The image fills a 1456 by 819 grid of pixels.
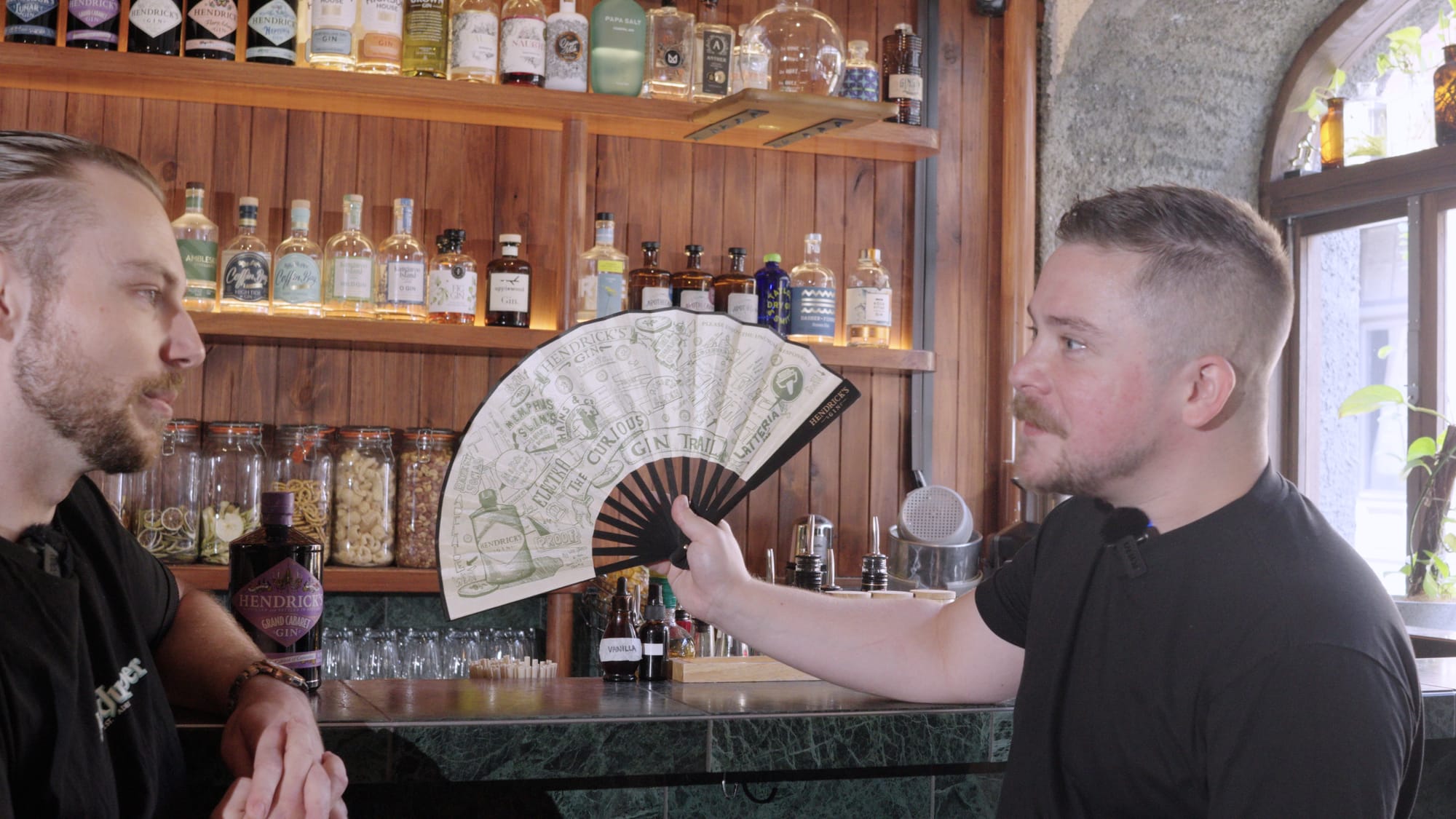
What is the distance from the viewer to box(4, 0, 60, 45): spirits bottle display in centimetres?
254

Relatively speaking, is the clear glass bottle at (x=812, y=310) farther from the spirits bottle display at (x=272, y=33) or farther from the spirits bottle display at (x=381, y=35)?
the spirits bottle display at (x=272, y=33)

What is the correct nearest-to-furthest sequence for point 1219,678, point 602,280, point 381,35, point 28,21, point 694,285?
point 1219,678 < point 28,21 < point 381,35 < point 602,280 < point 694,285

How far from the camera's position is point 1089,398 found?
130cm

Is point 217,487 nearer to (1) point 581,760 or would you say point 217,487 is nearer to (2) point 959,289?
(1) point 581,760

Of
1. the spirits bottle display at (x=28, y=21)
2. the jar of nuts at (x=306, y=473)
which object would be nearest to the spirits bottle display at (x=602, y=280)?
the jar of nuts at (x=306, y=473)

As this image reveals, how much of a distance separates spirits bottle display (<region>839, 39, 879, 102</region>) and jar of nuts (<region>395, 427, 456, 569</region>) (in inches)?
44.9

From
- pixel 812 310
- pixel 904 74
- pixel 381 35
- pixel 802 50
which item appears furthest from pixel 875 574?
pixel 381 35

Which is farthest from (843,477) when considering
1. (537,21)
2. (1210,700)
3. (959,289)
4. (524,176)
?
(1210,700)

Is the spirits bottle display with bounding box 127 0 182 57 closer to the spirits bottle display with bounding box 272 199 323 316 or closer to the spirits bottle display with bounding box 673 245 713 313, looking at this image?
the spirits bottle display with bounding box 272 199 323 316

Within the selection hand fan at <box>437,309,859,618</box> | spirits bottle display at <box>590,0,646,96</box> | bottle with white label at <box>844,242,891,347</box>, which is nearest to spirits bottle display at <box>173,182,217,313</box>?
spirits bottle display at <box>590,0,646,96</box>

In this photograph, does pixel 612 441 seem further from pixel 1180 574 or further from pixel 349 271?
pixel 349 271

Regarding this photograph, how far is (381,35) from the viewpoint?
2.64 meters

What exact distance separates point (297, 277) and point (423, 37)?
541 millimetres

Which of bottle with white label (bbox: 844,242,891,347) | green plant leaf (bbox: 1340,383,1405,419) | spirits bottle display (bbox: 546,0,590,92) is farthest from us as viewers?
green plant leaf (bbox: 1340,383,1405,419)
